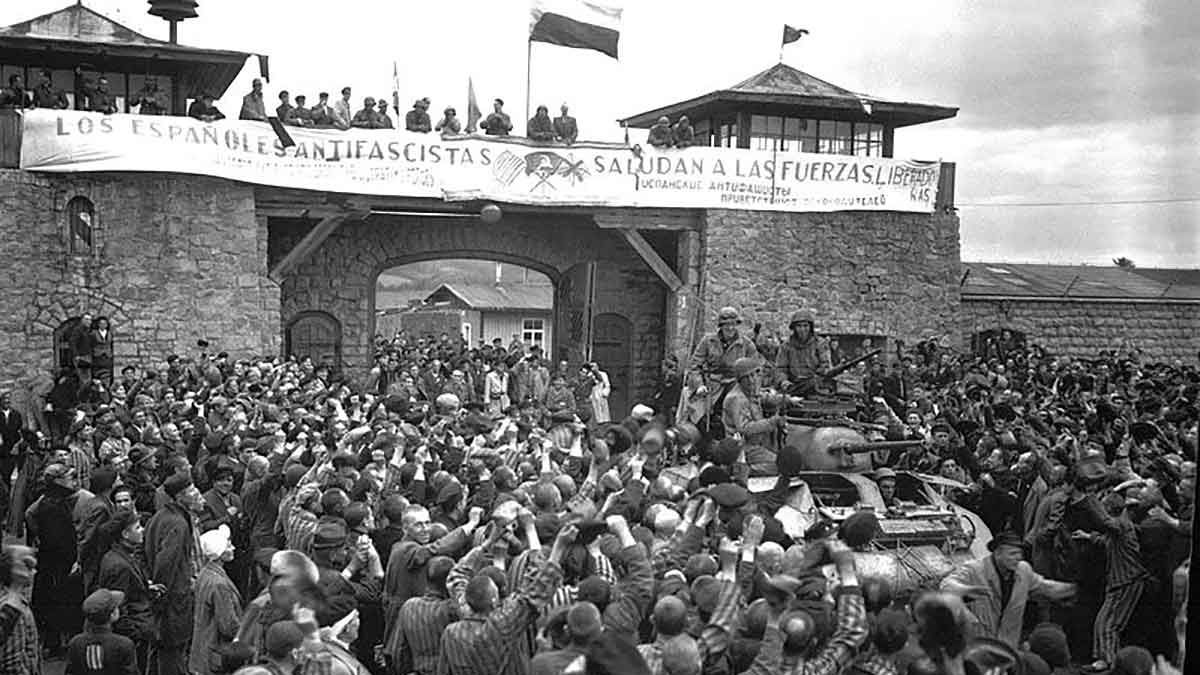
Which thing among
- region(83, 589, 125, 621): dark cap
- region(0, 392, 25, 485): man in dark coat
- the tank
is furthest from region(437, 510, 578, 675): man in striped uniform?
region(0, 392, 25, 485): man in dark coat

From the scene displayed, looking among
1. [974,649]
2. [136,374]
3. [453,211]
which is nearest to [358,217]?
[453,211]

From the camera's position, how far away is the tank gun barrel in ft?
37.1

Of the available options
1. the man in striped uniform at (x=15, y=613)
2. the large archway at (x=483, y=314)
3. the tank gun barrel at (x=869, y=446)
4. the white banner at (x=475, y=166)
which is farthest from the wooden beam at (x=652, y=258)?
the large archway at (x=483, y=314)

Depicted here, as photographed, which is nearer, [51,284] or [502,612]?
[502,612]

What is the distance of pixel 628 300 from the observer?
2506 centimetres

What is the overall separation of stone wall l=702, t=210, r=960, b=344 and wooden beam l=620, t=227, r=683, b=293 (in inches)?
23.3

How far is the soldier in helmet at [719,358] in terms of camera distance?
1375cm

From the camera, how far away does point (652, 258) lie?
22.7m

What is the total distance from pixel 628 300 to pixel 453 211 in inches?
165

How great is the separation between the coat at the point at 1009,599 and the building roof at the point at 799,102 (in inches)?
661

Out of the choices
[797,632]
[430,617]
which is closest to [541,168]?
[430,617]

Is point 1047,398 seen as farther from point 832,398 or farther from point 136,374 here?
point 136,374

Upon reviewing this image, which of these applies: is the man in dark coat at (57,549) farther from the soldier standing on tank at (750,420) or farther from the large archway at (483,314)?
the large archway at (483,314)

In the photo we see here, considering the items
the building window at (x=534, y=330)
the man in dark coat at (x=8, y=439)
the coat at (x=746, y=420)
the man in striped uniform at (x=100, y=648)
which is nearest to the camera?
the man in striped uniform at (x=100, y=648)
